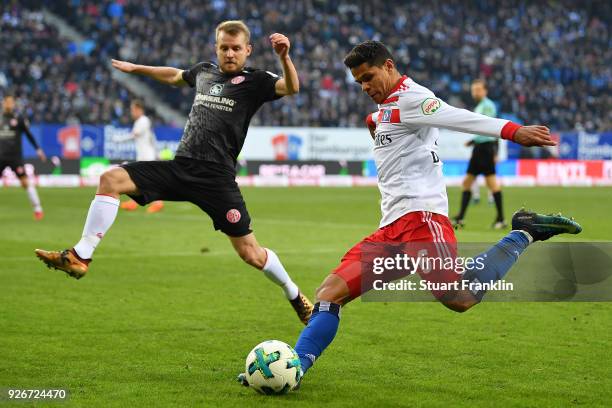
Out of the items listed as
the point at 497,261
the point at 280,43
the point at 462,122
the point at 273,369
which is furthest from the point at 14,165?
the point at 462,122

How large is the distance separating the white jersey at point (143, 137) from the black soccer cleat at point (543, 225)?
15.9m

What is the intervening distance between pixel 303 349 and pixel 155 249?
8275mm

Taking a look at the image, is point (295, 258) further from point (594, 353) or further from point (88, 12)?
point (88, 12)

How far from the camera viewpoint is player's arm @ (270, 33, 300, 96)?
20.2 ft

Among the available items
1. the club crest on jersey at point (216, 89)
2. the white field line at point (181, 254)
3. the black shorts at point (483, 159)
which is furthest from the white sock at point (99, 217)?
the black shorts at point (483, 159)

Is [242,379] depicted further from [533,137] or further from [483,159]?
[483,159]

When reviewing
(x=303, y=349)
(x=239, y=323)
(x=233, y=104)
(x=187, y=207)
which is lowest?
(x=187, y=207)

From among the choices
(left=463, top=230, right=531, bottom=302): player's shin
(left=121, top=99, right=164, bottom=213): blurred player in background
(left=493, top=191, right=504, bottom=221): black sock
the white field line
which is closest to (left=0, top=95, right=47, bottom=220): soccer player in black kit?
(left=121, top=99, right=164, bottom=213): blurred player in background

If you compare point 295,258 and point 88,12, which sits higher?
point 88,12

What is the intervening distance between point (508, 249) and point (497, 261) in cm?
15

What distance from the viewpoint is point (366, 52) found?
5.48m

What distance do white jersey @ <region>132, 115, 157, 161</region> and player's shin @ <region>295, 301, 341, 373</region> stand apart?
1642 cm

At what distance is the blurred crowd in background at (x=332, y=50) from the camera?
3553 centimetres

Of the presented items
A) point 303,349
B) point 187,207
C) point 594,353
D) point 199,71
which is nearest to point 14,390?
point 303,349
